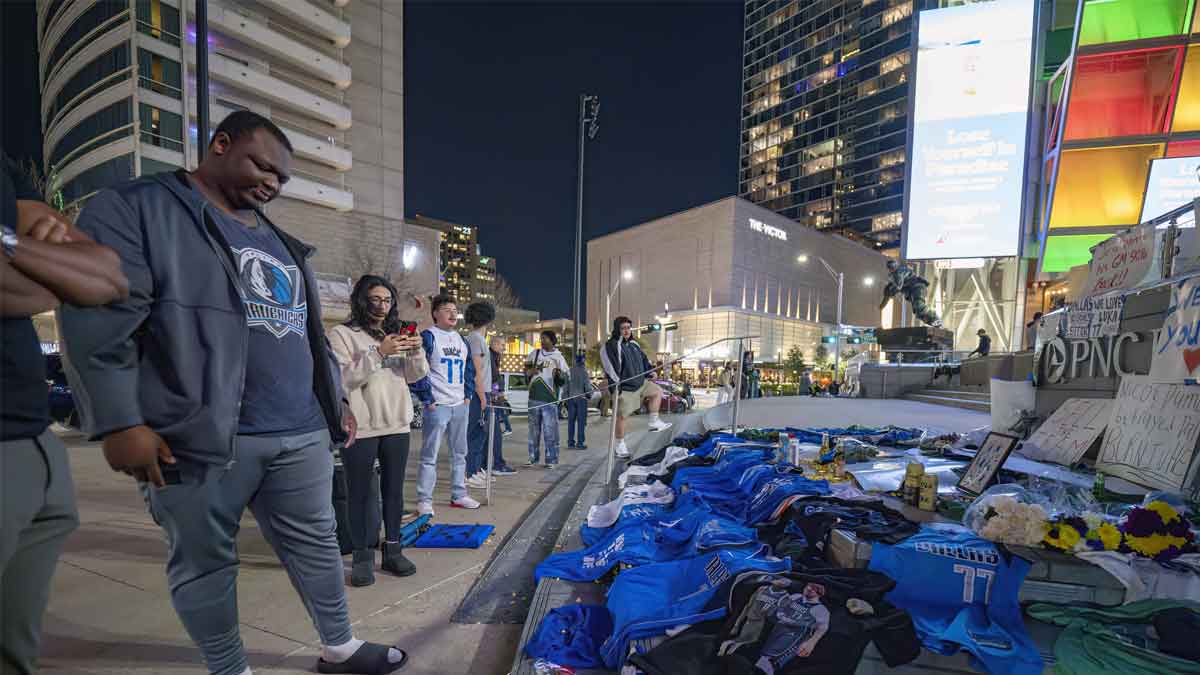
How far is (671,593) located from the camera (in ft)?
7.82

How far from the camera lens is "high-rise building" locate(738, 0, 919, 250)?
69938mm

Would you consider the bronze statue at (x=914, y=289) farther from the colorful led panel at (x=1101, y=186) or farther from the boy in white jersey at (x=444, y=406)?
the boy in white jersey at (x=444, y=406)

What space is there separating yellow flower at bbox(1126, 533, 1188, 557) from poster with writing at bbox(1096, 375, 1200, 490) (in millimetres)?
1515

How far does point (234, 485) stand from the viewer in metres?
1.63

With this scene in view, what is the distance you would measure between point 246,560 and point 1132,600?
16.1 ft

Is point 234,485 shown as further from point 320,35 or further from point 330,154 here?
point 320,35

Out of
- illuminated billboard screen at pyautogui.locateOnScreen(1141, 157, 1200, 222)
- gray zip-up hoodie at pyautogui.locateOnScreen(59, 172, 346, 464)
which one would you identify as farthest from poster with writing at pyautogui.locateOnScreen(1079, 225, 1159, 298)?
illuminated billboard screen at pyautogui.locateOnScreen(1141, 157, 1200, 222)

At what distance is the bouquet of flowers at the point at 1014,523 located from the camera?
7.49 ft

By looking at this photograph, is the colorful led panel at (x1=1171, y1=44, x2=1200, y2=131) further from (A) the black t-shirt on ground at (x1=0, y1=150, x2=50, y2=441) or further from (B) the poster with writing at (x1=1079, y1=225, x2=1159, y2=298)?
(A) the black t-shirt on ground at (x1=0, y1=150, x2=50, y2=441)

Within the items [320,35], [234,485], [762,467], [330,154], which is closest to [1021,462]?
[762,467]

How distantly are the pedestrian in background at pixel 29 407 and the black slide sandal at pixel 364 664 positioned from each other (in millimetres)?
1151

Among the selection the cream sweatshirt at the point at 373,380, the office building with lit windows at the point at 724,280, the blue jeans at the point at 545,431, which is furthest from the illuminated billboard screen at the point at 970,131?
the office building with lit windows at the point at 724,280

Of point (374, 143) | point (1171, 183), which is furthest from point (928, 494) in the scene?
point (374, 143)

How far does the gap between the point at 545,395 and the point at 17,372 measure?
19.9ft
